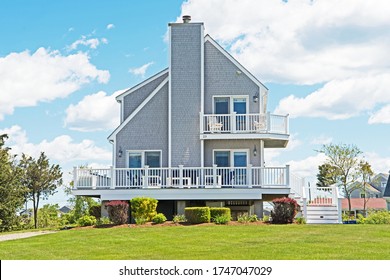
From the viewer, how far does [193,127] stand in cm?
3062

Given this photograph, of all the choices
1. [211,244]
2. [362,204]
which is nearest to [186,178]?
[211,244]

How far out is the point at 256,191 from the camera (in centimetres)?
2762

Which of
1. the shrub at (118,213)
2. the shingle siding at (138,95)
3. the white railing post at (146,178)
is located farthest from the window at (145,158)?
Result: the shrub at (118,213)

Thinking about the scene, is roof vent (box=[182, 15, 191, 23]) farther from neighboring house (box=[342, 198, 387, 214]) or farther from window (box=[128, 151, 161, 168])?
neighboring house (box=[342, 198, 387, 214])

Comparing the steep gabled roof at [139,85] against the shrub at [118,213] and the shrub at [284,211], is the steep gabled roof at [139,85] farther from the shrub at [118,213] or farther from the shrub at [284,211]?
the shrub at [284,211]

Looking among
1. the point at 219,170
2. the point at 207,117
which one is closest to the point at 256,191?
the point at 219,170

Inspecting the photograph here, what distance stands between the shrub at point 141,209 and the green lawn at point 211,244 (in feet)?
9.62

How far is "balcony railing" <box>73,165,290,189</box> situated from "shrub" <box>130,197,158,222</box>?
232cm

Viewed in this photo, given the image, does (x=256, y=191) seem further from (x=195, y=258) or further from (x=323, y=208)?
(x=195, y=258)

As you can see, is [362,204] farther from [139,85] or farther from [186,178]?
[186,178]

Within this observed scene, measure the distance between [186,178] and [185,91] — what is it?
4.80 metres

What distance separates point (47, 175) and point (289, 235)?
30.1m
